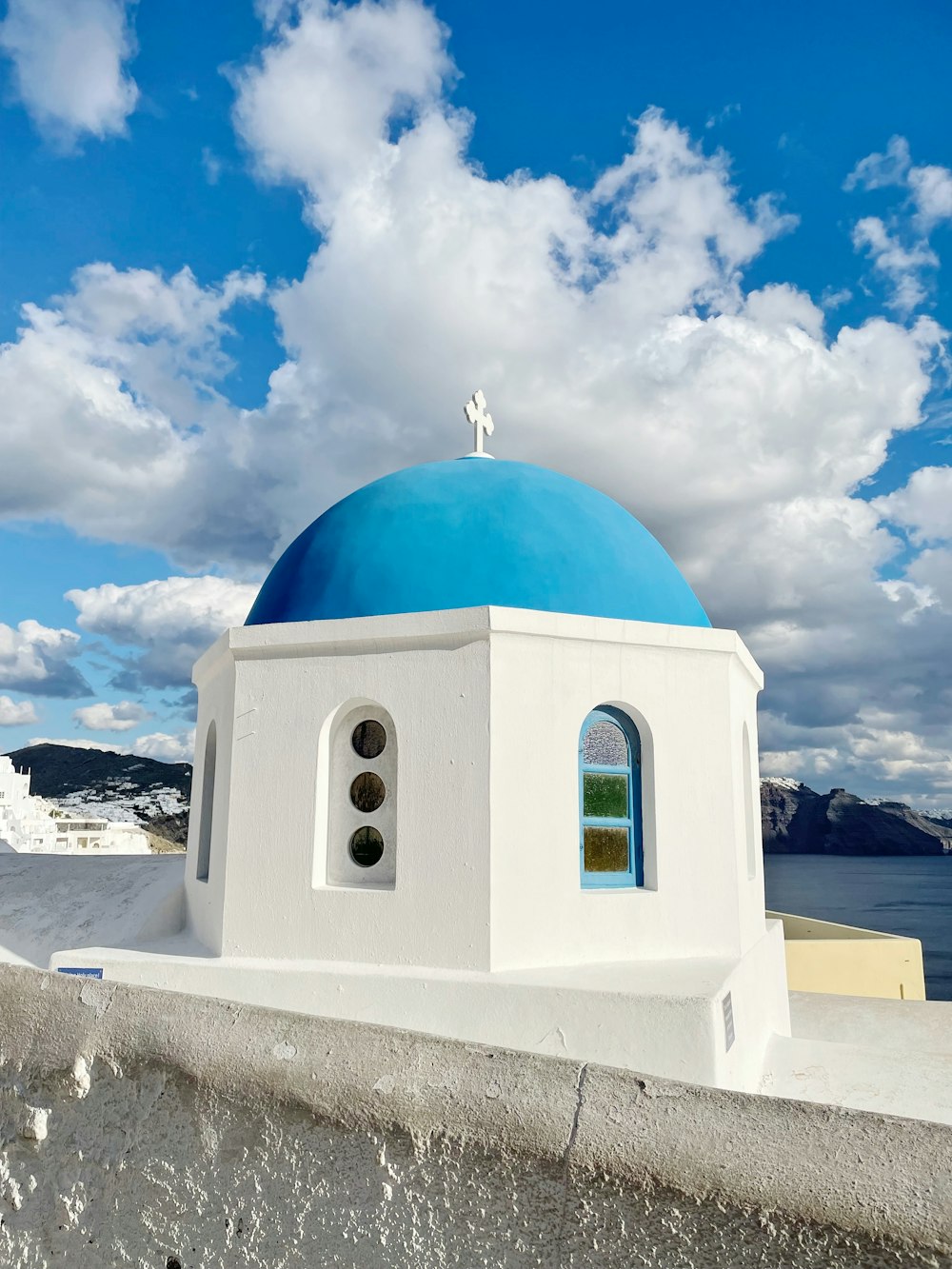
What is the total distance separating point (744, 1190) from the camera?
7.80ft

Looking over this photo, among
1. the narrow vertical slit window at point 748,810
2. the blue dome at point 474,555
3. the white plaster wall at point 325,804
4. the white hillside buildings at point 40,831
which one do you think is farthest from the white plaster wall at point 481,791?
the white hillside buildings at point 40,831

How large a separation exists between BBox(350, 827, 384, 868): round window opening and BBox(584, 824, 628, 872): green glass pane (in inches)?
57.5

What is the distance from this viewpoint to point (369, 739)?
6.86 meters

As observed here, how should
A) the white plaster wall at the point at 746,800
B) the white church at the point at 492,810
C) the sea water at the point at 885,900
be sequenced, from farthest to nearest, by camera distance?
the sea water at the point at 885,900, the white plaster wall at the point at 746,800, the white church at the point at 492,810

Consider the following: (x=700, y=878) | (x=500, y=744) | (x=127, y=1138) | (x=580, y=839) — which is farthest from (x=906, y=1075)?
(x=127, y=1138)

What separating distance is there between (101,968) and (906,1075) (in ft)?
18.6

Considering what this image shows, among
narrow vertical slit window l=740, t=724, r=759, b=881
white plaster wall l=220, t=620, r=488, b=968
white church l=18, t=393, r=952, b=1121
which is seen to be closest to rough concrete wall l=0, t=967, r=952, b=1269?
white church l=18, t=393, r=952, b=1121

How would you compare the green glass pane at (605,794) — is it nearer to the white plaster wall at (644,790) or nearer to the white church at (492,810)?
the white church at (492,810)

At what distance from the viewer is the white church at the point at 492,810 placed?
20.1ft

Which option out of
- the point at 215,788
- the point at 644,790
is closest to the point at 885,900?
the point at 644,790

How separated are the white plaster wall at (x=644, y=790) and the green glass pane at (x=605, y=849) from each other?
0.16 metres

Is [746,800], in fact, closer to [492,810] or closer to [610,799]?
Answer: [610,799]

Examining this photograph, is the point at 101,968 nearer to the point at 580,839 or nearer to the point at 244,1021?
the point at 580,839

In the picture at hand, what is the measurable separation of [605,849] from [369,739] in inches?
72.9
